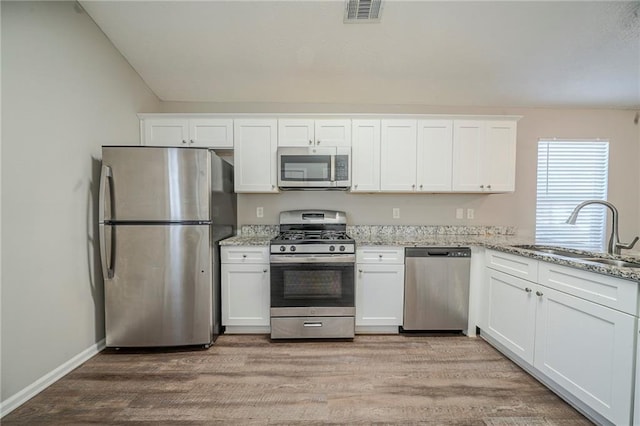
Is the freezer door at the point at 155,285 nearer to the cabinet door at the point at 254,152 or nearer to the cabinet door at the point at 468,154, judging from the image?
the cabinet door at the point at 254,152

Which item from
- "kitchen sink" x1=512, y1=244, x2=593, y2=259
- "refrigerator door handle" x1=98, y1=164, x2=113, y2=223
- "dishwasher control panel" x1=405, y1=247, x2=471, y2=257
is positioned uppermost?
"refrigerator door handle" x1=98, y1=164, x2=113, y2=223

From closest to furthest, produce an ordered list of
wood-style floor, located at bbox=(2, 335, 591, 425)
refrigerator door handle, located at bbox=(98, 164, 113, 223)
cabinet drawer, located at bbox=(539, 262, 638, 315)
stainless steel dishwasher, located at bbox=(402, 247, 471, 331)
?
1. cabinet drawer, located at bbox=(539, 262, 638, 315)
2. wood-style floor, located at bbox=(2, 335, 591, 425)
3. refrigerator door handle, located at bbox=(98, 164, 113, 223)
4. stainless steel dishwasher, located at bbox=(402, 247, 471, 331)

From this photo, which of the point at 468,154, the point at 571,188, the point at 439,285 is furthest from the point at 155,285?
the point at 571,188

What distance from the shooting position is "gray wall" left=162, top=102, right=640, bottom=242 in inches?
126

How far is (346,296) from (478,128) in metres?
2.28

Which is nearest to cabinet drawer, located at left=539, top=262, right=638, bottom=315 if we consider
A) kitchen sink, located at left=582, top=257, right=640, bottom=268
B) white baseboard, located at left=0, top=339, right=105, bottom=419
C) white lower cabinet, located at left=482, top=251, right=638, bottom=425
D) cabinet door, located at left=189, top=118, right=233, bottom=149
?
white lower cabinet, located at left=482, top=251, right=638, bottom=425

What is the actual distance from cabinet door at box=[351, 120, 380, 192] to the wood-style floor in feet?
5.28

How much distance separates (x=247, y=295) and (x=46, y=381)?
146 cm

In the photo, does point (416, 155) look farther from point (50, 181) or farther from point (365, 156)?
point (50, 181)

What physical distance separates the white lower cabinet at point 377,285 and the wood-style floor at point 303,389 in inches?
10.4

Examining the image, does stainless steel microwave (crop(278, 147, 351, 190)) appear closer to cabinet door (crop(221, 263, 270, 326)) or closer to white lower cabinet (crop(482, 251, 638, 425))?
cabinet door (crop(221, 263, 270, 326))

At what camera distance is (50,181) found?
189 cm

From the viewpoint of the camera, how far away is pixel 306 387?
1.85 meters

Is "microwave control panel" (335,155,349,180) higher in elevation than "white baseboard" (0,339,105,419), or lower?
higher
